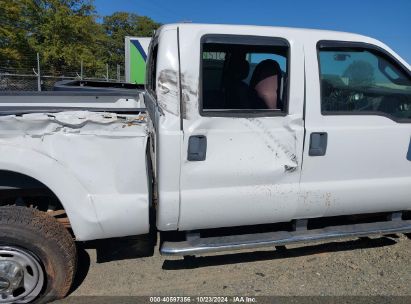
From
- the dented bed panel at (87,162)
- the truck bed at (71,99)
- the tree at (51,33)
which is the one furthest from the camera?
the tree at (51,33)

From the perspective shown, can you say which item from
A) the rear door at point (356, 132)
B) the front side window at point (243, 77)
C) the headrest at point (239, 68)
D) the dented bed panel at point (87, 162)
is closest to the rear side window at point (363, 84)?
the rear door at point (356, 132)

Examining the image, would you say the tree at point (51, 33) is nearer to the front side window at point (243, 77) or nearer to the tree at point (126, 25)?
the tree at point (126, 25)

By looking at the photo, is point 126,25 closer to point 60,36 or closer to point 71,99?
point 60,36

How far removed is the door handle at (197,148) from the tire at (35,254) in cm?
106

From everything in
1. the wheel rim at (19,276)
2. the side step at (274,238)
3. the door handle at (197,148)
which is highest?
the door handle at (197,148)

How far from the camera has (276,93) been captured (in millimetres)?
3201

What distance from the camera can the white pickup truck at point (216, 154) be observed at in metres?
2.74

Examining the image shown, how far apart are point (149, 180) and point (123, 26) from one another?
70225 mm

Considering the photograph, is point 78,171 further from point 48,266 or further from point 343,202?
point 343,202

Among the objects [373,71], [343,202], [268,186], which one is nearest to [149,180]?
[268,186]

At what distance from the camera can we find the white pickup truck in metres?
2.74

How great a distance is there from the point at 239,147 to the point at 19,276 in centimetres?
174

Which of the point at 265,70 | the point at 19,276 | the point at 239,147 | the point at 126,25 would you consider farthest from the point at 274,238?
the point at 126,25

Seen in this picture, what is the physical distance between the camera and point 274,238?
10.5ft
